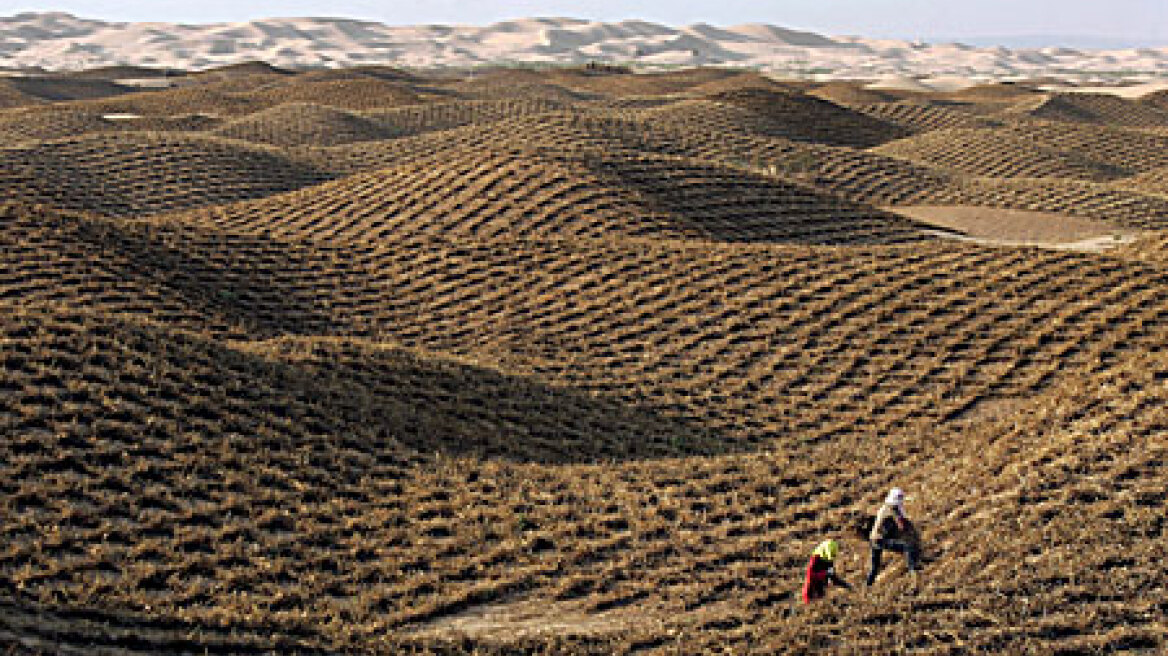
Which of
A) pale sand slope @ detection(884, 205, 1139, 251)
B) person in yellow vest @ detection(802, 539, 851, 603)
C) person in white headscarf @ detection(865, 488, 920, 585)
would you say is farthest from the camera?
pale sand slope @ detection(884, 205, 1139, 251)

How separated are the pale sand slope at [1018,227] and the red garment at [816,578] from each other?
3102cm

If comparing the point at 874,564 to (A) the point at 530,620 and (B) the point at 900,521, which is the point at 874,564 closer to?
(B) the point at 900,521

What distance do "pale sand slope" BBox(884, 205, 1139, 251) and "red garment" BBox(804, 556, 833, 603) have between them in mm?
31016

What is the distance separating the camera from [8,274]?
27203 millimetres

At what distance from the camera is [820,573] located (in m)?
11.6

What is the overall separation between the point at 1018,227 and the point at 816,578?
38.1 meters

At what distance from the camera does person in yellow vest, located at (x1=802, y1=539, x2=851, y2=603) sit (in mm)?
11484

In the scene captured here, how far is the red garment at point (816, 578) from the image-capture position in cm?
1157

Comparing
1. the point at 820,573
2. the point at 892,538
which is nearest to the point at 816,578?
the point at 820,573

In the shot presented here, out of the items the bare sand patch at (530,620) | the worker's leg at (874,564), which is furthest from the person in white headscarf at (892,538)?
the bare sand patch at (530,620)

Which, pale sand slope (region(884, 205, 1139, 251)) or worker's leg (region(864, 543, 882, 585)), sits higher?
pale sand slope (region(884, 205, 1139, 251))

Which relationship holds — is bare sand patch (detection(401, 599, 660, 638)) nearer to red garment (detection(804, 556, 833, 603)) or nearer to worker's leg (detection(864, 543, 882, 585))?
red garment (detection(804, 556, 833, 603))

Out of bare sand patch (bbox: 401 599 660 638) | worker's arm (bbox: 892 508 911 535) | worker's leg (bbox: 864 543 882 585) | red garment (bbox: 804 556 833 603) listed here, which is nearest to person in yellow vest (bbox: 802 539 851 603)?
red garment (bbox: 804 556 833 603)

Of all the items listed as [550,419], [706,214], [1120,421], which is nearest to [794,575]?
[1120,421]
